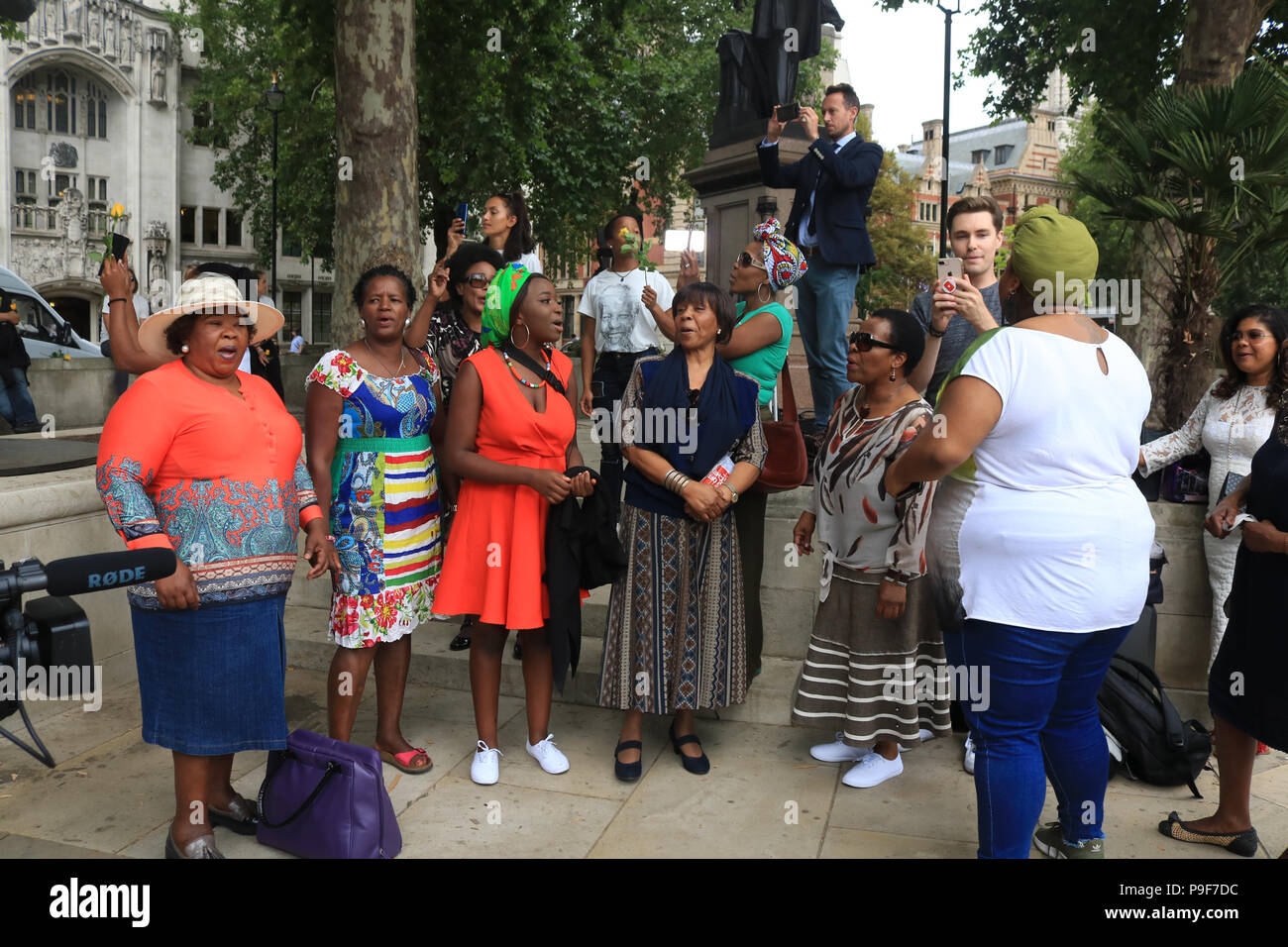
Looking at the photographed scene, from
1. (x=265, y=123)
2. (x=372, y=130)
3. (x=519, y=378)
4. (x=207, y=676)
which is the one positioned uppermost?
(x=265, y=123)

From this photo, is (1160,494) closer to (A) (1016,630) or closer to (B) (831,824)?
(B) (831,824)

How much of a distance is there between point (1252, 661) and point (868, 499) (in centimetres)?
146

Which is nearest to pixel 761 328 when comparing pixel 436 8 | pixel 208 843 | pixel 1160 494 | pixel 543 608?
pixel 543 608

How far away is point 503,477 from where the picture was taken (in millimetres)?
4188

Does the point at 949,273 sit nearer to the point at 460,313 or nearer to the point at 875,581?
the point at 875,581

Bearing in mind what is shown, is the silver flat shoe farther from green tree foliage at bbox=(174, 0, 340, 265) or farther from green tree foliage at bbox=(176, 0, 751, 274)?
green tree foliage at bbox=(174, 0, 340, 265)

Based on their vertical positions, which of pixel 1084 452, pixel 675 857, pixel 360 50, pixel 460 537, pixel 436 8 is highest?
pixel 436 8

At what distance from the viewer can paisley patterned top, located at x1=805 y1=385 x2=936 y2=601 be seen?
13.7ft

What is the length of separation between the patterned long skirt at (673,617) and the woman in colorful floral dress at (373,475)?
0.85m

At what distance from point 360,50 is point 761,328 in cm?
511

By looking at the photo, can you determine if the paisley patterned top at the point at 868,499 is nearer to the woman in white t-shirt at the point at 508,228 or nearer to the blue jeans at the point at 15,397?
the woman in white t-shirt at the point at 508,228

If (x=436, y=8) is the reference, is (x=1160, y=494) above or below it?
below

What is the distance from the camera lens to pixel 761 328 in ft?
15.6

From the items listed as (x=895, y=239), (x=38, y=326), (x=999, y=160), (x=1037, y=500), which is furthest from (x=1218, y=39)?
(x=999, y=160)
